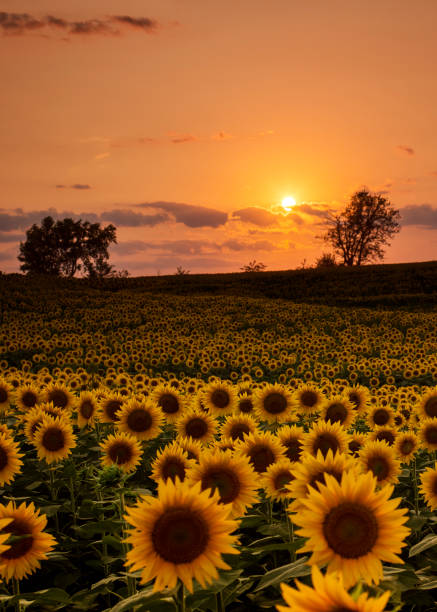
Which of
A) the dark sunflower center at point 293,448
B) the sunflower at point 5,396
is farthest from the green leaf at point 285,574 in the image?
the sunflower at point 5,396

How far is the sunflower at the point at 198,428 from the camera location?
18.0 feet

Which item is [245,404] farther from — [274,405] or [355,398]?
[355,398]

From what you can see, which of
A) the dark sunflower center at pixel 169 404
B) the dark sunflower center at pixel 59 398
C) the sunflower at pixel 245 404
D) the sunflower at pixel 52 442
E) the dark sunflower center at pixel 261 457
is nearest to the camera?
the dark sunflower center at pixel 261 457

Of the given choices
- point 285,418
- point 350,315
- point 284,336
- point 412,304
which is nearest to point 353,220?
point 412,304

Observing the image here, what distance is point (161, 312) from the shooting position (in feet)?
96.9

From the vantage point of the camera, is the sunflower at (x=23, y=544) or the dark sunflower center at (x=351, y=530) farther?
the sunflower at (x=23, y=544)

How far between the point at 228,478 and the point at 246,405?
3.83 m

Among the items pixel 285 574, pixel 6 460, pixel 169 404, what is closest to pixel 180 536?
pixel 285 574

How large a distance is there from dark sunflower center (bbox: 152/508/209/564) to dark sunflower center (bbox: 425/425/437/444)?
4409 millimetres

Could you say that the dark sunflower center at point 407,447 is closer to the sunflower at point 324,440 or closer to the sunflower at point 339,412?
the sunflower at point 339,412

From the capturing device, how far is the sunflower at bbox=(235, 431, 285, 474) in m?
4.09

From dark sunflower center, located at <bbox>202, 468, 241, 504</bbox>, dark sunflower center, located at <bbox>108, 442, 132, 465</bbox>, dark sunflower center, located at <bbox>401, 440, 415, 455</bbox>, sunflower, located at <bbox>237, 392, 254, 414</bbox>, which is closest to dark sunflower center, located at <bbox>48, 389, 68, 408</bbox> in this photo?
dark sunflower center, located at <bbox>108, 442, 132, 465</bbox>

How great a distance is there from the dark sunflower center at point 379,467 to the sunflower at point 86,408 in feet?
11.3

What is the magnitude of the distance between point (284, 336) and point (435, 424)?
1721 centimetres
